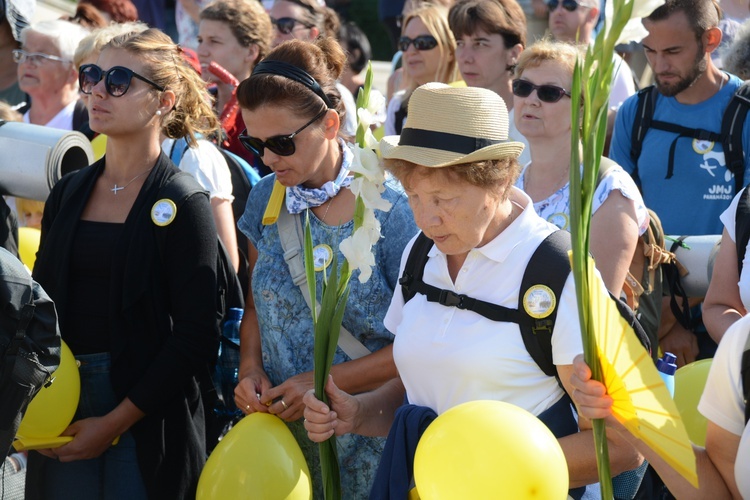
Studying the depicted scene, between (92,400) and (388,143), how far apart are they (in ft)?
4.87

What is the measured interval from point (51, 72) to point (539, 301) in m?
3.97

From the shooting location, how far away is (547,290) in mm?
2361

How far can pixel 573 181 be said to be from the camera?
1972mm

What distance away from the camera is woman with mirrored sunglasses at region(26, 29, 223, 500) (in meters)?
3.27

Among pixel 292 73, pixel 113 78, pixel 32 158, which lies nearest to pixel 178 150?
pixel 32 158

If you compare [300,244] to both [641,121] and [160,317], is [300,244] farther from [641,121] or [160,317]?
[641,121]

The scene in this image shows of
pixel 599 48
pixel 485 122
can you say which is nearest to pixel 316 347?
pixel 485 122

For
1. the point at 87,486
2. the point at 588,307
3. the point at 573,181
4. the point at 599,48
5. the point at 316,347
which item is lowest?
the point at 87,486

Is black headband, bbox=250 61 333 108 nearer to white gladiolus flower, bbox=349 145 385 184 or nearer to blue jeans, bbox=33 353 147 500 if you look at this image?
white gladiolus flower, bbox=349 145 385 184

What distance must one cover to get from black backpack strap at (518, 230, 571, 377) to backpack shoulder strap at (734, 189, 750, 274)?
102 cm

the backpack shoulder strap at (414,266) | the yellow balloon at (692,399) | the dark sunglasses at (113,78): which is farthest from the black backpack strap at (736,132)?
the dark sunglasses at (113,78)

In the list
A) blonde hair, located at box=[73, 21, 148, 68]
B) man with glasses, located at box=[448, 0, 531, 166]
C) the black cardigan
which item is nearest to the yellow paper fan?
the black cardigan

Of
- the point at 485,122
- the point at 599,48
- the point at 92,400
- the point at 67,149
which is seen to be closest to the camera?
the point at 599,48

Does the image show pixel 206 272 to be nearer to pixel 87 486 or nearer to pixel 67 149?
pixel 87 486
